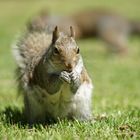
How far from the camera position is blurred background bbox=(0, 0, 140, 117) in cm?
702

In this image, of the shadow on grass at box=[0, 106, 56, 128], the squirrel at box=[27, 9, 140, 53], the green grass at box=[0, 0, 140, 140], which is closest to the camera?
the green grass at box=[0, 0, 140, 140]

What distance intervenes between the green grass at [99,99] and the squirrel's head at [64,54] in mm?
517

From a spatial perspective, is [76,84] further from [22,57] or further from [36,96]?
[22,57]

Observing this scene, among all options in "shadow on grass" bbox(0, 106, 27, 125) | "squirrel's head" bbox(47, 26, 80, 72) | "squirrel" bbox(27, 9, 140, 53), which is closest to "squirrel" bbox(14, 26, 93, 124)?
"squirrel's head" bbox(47, 26, 80, 72)

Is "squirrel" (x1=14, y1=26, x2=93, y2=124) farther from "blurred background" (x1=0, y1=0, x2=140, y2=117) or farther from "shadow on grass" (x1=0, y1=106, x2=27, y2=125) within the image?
"blurred background" (x1=0, y1=0, x2=140, y2=117)

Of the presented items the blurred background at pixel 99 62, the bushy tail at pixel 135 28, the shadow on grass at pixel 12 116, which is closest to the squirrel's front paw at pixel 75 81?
the shadow on grass at pixel 12 116

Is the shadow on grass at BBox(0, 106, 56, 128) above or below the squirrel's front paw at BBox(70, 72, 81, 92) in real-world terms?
below

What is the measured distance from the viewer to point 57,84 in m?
4.66

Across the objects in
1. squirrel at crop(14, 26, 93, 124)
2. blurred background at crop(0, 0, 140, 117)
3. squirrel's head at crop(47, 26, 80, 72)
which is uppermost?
squirrel's head at crop(47, 26, 80, 72)

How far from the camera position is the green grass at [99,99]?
4316mm

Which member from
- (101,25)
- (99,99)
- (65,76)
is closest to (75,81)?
(65,76)

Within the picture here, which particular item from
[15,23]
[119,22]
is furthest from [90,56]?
[15,23]

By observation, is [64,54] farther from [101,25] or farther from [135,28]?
[135,28]

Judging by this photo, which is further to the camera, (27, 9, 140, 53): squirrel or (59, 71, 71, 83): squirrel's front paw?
(27, 9, 140, 53): squirrel
